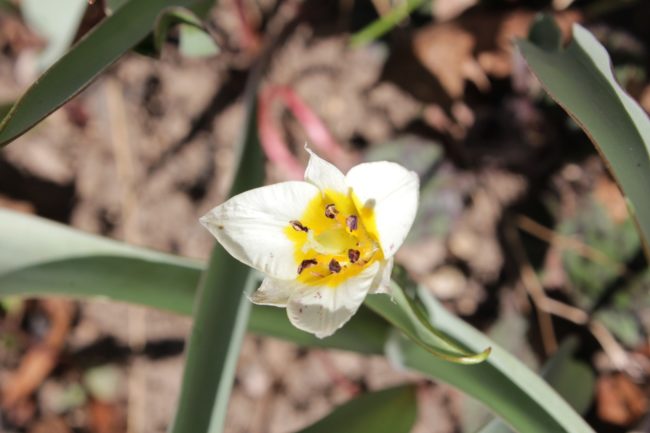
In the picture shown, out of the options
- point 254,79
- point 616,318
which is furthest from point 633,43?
point 254,79

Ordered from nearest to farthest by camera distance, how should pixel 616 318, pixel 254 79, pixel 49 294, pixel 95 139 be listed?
pixel 49 294, pixel 254 79, pixel 616 318, pixel 95 139

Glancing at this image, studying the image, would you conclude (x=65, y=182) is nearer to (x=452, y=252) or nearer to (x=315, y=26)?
(x=315, y=26)

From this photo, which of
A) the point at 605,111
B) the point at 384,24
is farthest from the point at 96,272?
the point at 384,24

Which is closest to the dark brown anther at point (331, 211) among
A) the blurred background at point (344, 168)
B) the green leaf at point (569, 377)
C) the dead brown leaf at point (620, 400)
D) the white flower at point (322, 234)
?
the white flower at point (322, 234)

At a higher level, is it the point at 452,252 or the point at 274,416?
the point at 452,252

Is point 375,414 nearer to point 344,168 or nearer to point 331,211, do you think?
point 331,211

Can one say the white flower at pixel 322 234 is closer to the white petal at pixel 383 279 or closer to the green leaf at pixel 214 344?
the white petal at pixel 383 279
